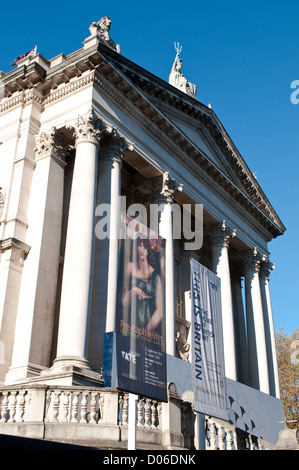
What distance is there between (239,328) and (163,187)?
11777 millimetres

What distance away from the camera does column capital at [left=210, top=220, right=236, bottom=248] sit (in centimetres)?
2773

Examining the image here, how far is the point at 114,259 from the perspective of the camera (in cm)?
1831

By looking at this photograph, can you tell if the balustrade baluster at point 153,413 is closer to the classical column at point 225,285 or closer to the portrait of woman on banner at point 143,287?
the portrait of woman on banner at point 143,287

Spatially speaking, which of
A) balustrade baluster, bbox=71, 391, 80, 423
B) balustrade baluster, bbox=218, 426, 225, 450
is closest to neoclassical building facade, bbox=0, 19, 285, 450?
balustrade baluster, bbox=71, 391, 80, 423

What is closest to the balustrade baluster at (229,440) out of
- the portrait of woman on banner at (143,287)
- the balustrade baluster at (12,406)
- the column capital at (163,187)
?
the portrait of woman on banner at (143,287)

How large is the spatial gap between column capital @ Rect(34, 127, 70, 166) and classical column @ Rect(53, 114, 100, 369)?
1.04 meters

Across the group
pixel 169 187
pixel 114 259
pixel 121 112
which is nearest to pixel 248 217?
pixel 169 187

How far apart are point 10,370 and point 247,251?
1770 centimetres

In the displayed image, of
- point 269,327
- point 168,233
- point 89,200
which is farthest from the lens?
point 269,327

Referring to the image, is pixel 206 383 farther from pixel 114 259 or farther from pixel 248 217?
pixel 248 217

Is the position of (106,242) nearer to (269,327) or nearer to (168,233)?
(168,233)

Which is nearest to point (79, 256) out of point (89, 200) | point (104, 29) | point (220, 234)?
point (89, 200)

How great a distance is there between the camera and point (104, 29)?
22.6 metres

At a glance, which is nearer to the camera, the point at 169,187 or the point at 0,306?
the point at 0,306
